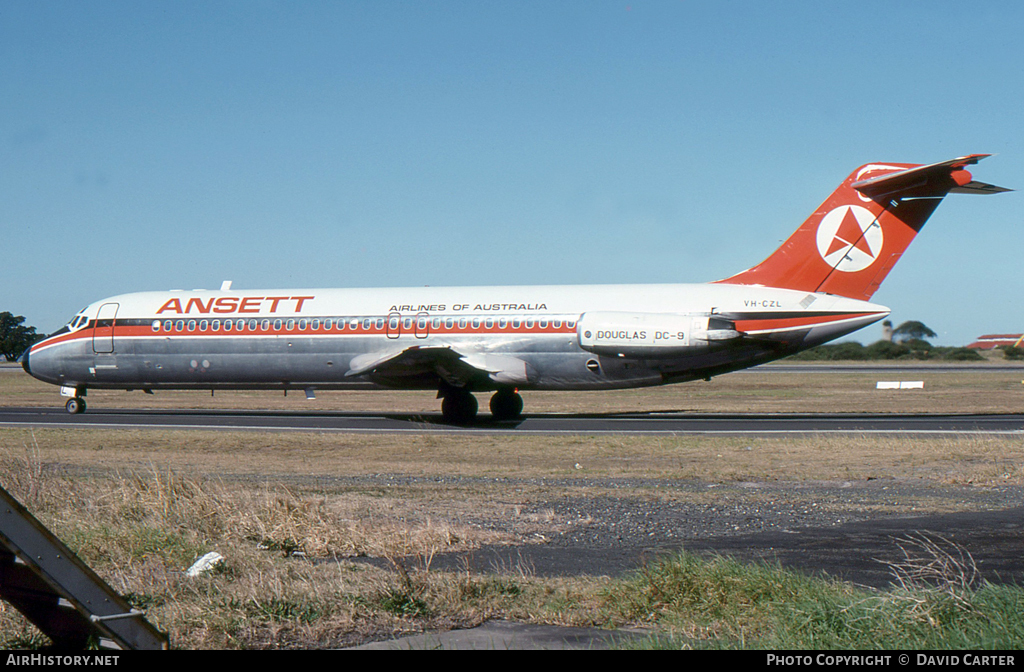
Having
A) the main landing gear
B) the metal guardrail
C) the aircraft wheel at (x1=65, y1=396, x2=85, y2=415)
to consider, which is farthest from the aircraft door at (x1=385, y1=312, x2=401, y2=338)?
the metal guardrail

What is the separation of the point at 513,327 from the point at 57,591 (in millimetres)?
21677

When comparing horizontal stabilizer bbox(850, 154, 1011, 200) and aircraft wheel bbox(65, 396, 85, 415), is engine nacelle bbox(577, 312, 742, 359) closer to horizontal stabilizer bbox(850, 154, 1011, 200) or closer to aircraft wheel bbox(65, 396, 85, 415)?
horizontal stabilizer bbox(850, 154, 1011, 200)

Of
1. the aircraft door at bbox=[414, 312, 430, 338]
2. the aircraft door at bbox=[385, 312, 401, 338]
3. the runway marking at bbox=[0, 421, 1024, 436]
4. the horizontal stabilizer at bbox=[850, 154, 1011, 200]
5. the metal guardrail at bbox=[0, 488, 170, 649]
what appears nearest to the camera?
the metal guardrail at bbox=[0, 488, 170, 649]

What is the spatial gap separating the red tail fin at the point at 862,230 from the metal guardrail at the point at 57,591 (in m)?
21.6

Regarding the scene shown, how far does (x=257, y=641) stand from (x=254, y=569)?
1911 millimetres

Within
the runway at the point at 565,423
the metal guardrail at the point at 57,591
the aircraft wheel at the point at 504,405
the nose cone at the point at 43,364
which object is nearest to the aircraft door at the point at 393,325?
the runway at the point at 565,423

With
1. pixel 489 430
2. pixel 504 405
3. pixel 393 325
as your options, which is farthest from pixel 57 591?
pixel 504 405

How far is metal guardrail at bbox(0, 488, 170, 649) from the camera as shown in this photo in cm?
482

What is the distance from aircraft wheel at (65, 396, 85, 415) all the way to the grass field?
→ 267 inches

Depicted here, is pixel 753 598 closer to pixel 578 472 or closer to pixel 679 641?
pixel 679 641

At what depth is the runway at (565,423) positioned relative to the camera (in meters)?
24.2

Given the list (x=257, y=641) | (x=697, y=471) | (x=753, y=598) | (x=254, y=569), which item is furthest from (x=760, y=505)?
(x=257, y=641)

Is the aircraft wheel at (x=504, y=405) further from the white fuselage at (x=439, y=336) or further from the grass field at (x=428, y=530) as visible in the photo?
the grass field at (x=428, y=530)

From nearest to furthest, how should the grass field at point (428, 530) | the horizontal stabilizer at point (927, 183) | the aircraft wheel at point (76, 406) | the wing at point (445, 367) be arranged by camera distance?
the grass field at point (428, 530) < the horizontal stabilizer at point (927, 183) < the wing at point (445, 367) < the aircraft wheel at point (76, 406)
